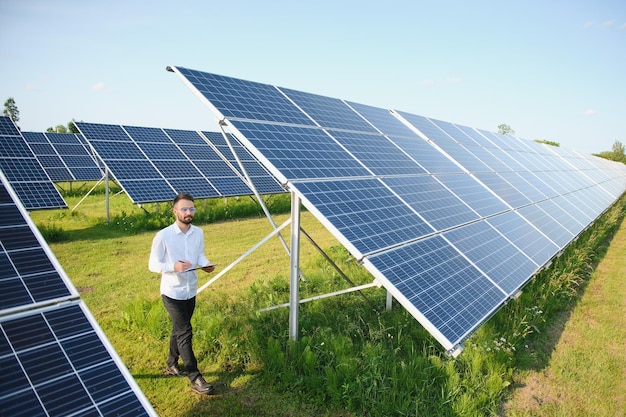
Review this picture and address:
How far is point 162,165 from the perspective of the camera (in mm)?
17250

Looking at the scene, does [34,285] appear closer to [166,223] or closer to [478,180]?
[478,180]

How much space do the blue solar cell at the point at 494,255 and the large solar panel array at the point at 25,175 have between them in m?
11.9

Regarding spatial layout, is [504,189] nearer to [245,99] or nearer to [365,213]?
[365,213]

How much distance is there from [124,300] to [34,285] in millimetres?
5846

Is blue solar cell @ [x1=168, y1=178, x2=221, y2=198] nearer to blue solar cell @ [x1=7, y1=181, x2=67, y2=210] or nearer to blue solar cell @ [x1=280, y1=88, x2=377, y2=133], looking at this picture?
blue solar cell @ [x1=7, y1=181, x2=67, y2=210]

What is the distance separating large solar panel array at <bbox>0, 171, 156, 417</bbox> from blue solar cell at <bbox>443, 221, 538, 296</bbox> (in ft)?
17.6

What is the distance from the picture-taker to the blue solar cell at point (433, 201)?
7293 mm

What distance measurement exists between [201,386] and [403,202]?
4.28 metres

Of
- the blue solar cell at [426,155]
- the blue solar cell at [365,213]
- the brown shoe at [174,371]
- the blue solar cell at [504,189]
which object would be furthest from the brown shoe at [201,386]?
the blue solar cell at [504,189]

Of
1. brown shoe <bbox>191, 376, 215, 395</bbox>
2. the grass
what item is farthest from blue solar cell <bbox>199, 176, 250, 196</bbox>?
the grass

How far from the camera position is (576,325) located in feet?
26.2

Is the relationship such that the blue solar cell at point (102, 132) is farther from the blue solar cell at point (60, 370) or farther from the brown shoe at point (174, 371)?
the blue solar cell at point (60, 370)

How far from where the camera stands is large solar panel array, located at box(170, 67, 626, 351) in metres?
5.28

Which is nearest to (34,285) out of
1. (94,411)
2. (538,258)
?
(94,411)
